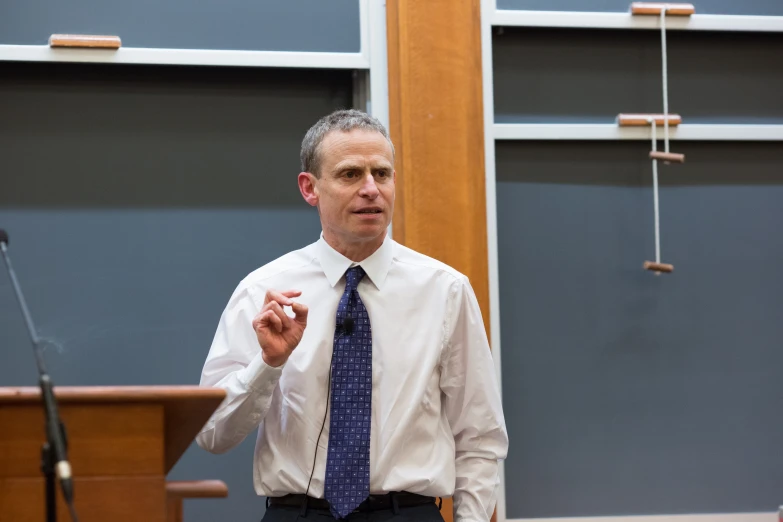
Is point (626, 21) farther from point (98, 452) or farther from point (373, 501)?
point (98, 452)

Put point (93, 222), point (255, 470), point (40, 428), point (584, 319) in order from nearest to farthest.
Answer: point (40, 428) < point (255, 470) < point (93, 222) < point (584, 319)

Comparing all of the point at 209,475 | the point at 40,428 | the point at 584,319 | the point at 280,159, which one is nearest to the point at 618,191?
the point at 584,319

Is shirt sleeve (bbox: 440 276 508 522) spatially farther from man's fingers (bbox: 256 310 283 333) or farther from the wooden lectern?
the wooden lectern

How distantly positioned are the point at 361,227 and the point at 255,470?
2.06ft

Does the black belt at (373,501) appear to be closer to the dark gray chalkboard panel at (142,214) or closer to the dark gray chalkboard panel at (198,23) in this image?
the dark gray chalkboard panel at (142,214)

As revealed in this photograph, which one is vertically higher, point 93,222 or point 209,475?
point 93,222

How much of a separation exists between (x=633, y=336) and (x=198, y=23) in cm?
190

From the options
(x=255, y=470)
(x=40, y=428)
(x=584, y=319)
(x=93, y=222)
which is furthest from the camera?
(x=584, y=319)

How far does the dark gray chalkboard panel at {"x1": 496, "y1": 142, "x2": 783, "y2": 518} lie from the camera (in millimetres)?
3494

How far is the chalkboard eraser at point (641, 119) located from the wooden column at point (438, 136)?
57cm

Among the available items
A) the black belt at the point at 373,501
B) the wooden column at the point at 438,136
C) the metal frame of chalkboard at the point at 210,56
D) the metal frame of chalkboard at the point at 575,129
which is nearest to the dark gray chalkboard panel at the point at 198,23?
the metal frame of chalkboard at the point at 210,56

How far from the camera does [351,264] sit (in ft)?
7.95

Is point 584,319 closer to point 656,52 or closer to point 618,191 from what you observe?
point 618,191

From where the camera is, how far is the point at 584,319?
352 cm
